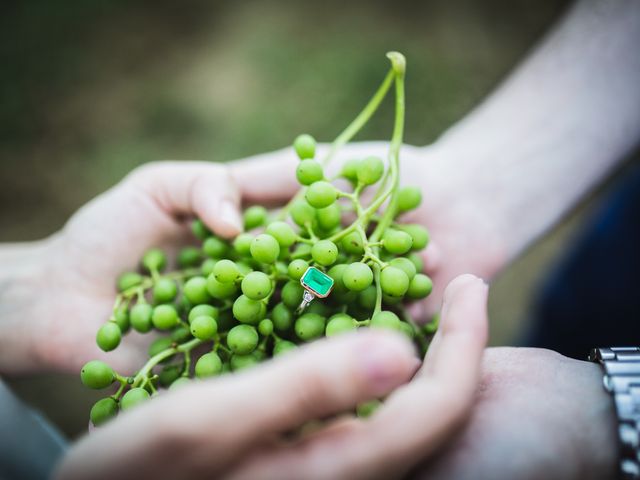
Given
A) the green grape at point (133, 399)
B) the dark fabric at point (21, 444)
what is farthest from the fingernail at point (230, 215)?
the dark fabric at point (21, 444)

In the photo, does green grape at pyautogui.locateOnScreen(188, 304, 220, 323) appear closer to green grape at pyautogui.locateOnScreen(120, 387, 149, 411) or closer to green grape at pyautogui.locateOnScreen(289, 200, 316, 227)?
green grape at pyautogui.locateOnScreen(120, 387, 149, 411)

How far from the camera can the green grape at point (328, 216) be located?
49.6 inches

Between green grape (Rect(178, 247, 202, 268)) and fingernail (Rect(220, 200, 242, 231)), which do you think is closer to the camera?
fingernail (Rect(220, 200, 242, 231))

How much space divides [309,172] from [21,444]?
1.23m

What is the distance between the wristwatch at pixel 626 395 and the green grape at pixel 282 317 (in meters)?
0.75

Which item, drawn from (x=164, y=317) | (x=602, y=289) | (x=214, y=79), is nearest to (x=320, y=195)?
(x=164, y=317)

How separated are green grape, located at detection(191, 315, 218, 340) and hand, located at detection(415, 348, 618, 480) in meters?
0.56

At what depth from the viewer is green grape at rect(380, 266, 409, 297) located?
43.7 inches

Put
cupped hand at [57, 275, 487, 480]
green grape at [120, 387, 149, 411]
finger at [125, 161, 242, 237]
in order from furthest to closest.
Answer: finger at [125, 161, 242, 237], green grape at [120, 387, 149, 411], cupped hand at [57, 275, 487, 480]

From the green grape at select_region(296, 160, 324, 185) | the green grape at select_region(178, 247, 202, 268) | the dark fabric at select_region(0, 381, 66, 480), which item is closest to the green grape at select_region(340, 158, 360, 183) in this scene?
the green grape at select_region(296, 160, 324, 185)

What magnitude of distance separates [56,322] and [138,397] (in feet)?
2.43

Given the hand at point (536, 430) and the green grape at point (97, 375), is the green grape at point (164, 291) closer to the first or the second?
the green grape at point (97, 375)

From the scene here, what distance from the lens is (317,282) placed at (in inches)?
43.1

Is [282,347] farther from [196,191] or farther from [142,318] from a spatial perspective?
[196,191]
